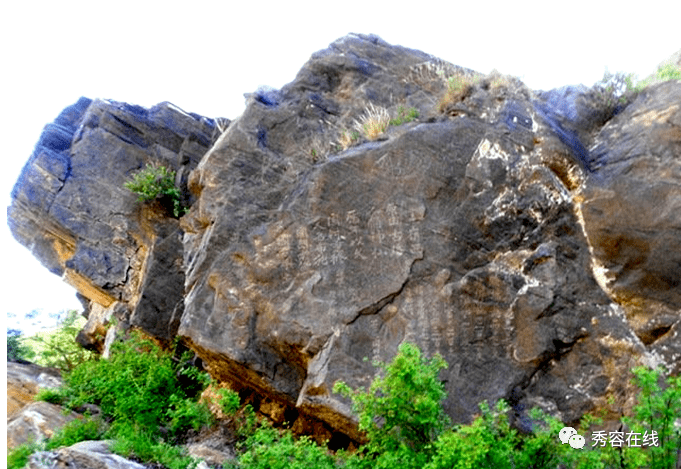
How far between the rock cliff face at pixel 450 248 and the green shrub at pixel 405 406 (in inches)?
65.0

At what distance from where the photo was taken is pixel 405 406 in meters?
7.44

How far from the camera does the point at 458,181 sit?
10.6m

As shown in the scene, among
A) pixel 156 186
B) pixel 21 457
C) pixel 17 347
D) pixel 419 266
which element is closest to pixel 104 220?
pixel 156 186

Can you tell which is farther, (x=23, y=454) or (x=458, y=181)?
(x=458, y=181)

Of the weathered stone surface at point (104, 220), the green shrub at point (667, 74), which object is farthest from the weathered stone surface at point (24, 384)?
the green shrub at point (667, 74)

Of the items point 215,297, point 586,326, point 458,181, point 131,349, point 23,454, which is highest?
point 458,181

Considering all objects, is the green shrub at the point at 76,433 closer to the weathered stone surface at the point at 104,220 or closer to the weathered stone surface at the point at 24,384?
the weathered stone surface at the point at 24,384

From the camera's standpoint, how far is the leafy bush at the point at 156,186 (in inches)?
563

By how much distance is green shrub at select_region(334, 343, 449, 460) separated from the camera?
7316mm

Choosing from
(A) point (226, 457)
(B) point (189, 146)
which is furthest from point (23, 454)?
(B) point (189, 146)

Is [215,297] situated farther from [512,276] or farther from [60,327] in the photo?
[60,327]

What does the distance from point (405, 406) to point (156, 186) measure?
28.9 ft

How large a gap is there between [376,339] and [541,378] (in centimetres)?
229

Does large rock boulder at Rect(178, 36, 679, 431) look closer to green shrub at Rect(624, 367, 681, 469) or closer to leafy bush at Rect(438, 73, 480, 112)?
leafy bush at Rect(438, 73, 480, 112)
